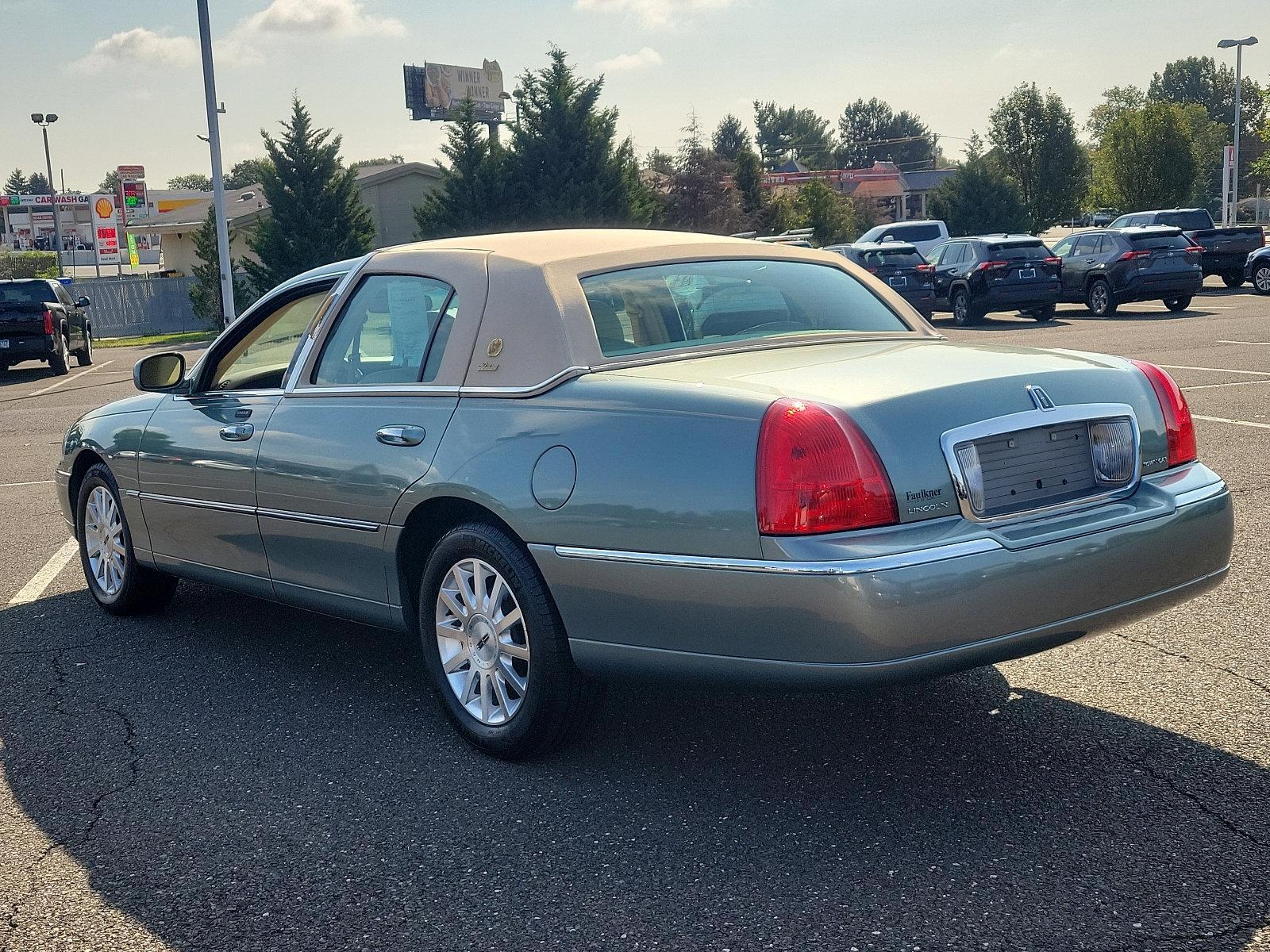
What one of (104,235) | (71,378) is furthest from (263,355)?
(104,235)

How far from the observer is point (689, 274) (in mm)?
4746

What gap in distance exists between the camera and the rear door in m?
4.52

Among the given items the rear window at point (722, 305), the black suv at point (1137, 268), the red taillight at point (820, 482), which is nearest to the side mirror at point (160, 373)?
the rear window at point (722, 305)

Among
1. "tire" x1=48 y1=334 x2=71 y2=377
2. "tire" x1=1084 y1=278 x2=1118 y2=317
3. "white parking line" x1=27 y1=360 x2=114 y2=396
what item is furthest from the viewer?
"tire" x1=1084 y1=278 x2=1118 y2=317

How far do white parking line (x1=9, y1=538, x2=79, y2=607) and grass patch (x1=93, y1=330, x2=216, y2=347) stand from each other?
1142 inches

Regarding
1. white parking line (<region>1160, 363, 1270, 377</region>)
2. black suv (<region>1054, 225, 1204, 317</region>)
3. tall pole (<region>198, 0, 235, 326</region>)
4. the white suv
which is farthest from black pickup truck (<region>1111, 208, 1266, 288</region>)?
tall pole (<region>198, 0, 235, 326</region>)

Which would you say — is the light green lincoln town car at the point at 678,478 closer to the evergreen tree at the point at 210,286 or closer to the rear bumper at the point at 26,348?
the rear bumper at the point at 26,348

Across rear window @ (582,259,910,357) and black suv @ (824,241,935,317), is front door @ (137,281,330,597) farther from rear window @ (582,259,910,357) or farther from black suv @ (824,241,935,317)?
black suv @ (824,241,935,317)

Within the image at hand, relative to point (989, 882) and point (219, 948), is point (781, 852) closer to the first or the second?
point (989, 882)

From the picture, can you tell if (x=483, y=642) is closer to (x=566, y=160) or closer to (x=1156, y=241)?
(x=1156, y=241)

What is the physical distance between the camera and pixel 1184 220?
3472 cm

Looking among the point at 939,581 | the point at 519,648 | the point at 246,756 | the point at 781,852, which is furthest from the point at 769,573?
the point at 246,756

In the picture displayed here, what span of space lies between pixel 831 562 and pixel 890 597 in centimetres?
17

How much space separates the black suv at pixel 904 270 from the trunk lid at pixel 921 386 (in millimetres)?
22733
